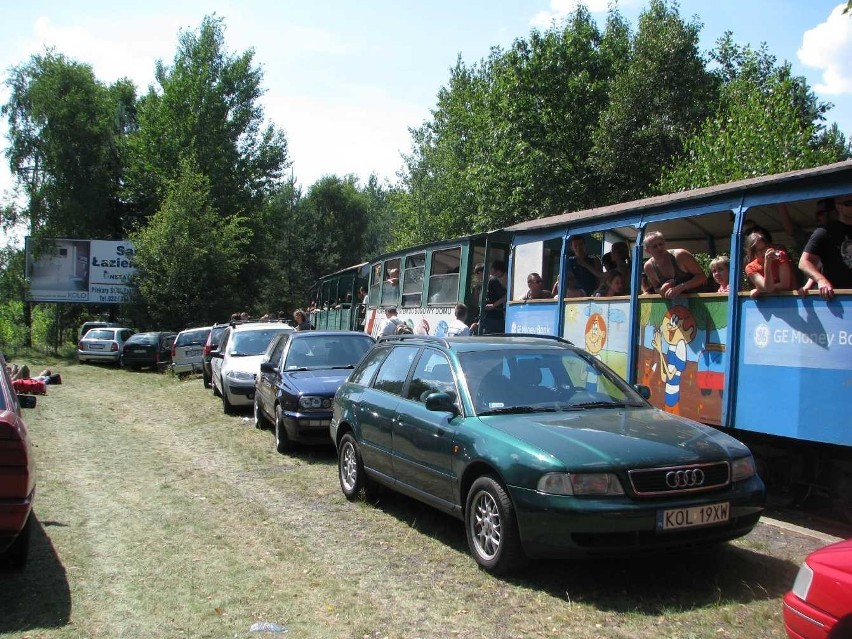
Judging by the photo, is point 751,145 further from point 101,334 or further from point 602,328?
point 101,334

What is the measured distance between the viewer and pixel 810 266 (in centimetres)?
688

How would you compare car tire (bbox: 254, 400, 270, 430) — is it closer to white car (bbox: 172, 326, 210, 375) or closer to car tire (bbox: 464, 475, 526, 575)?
car tire (bbox: 464, 475, 526, 575)

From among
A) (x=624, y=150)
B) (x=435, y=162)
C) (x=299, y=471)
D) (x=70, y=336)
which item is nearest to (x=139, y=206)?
(x=70, y=336)

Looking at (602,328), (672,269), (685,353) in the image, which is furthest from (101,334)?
(685,353)

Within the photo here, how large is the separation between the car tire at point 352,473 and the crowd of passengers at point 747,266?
379 cm

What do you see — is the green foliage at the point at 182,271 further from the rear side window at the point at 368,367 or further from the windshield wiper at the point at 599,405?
the windshield wiper at the point at 599,405

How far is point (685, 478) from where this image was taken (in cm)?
498

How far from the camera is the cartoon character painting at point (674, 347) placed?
841 cm

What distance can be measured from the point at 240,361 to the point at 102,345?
1953 centimetres

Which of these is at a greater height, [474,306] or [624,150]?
[624,150]

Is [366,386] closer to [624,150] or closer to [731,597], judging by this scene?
[731,597]

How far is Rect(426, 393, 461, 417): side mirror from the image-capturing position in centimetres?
592

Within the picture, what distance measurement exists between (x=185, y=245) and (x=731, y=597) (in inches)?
1249

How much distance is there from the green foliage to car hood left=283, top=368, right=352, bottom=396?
78.7ft
